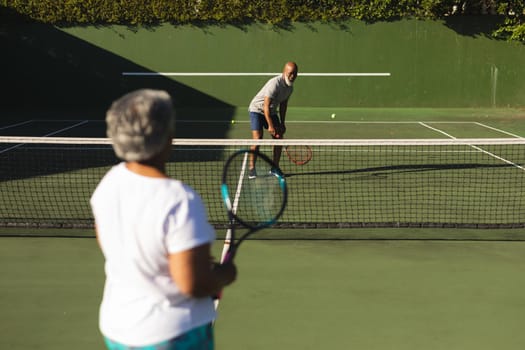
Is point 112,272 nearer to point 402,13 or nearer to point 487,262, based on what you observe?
point 487,262

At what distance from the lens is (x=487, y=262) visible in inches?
234

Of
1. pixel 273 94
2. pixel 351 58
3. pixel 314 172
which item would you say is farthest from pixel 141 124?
pixel 351 58

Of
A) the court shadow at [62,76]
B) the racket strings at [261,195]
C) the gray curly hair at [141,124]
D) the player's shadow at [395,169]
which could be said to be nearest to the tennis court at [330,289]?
the racket strings at [261,195]

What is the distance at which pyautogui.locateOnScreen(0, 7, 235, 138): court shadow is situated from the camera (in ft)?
68.9

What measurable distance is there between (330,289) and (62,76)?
17667 mm

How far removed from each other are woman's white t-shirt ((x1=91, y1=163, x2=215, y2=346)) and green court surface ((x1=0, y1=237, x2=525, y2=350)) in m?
2.21

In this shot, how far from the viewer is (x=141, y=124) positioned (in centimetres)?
199

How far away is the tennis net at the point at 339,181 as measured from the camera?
7.53 meters

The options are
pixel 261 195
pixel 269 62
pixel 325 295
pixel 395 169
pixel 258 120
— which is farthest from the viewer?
pixel 269 62

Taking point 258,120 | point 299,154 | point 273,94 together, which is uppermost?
point 273,94

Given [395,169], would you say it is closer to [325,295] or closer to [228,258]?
[325,295]

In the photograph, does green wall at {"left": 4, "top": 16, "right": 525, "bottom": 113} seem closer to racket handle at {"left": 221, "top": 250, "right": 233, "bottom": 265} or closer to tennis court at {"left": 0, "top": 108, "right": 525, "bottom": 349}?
tennis court at {"left": 0, "top": 108, "right": 525, "bottom": 349}

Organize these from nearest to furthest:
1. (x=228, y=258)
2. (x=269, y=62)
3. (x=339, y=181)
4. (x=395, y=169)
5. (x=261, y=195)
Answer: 1. (x=228, y=258)
2. (x=261, y=195)
3. (x=339, y=181)
4. (x=395, y=169)
5. (x=269, y=62)

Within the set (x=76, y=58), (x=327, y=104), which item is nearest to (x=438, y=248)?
(x=327, y=104)
